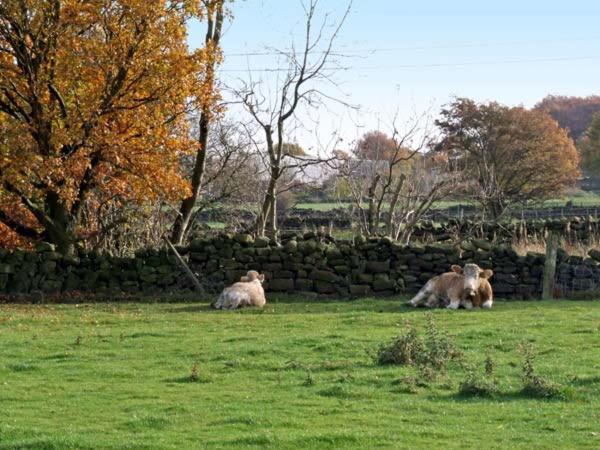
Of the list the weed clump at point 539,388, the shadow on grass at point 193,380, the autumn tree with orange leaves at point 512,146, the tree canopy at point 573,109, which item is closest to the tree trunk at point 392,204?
the shadow on grass at point 193,380

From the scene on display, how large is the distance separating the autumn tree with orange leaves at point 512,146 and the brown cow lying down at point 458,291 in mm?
33209

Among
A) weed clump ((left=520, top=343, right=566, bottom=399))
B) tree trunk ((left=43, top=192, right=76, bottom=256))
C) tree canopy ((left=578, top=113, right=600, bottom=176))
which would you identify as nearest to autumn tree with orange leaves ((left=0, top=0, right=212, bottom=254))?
tree trunk ((left=43, top=192, right=76, bottom=256))

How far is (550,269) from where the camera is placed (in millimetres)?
24047

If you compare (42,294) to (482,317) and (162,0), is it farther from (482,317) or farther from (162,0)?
(482,317)

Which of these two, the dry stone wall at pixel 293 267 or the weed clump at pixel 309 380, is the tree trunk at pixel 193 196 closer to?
the dry stone wall at pixel 293 267

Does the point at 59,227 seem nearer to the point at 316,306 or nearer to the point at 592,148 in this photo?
the point at 316,306

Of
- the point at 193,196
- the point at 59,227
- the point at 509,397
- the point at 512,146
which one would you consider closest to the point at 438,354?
the point at 509,397

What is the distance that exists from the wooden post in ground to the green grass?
268cm

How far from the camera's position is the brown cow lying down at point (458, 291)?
72.9ft

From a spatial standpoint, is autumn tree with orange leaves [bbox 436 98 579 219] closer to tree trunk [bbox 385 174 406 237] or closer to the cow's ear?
tree trunk [bbox 385 174 406 237]

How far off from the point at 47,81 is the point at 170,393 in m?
14.2

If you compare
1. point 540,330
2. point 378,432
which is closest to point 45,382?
point 378,432

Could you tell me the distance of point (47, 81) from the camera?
25.2m

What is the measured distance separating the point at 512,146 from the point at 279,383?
46039mm
